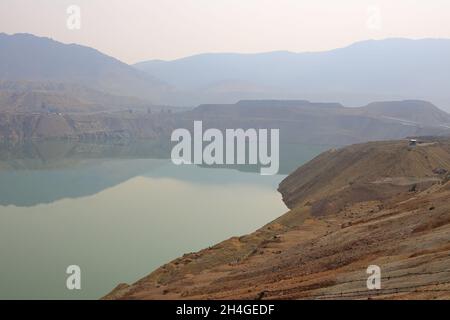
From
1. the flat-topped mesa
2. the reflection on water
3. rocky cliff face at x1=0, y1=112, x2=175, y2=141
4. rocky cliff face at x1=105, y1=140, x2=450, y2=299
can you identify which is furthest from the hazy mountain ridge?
rocky cliff face at x1=105, y1=140, x2=450, y2=299

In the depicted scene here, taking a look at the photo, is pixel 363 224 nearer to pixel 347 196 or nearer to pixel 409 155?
pixel 347 196

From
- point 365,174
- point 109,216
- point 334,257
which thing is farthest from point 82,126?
point 334,257

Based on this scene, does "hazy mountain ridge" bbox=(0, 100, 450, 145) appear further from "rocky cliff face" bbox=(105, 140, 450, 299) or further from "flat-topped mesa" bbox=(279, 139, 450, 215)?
"rocky cliff face" bbox=(105, 140, 450, 299)

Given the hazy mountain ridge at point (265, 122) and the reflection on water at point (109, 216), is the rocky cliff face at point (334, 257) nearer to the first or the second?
the reflection on water at point (109, 216)

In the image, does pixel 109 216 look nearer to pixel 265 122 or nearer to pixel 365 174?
pixel 365 174

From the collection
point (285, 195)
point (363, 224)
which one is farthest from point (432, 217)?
point (285, 195)

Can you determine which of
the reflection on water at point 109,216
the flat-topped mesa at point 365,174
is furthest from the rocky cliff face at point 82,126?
Answer: the flat-topped mesa at point 365,174
